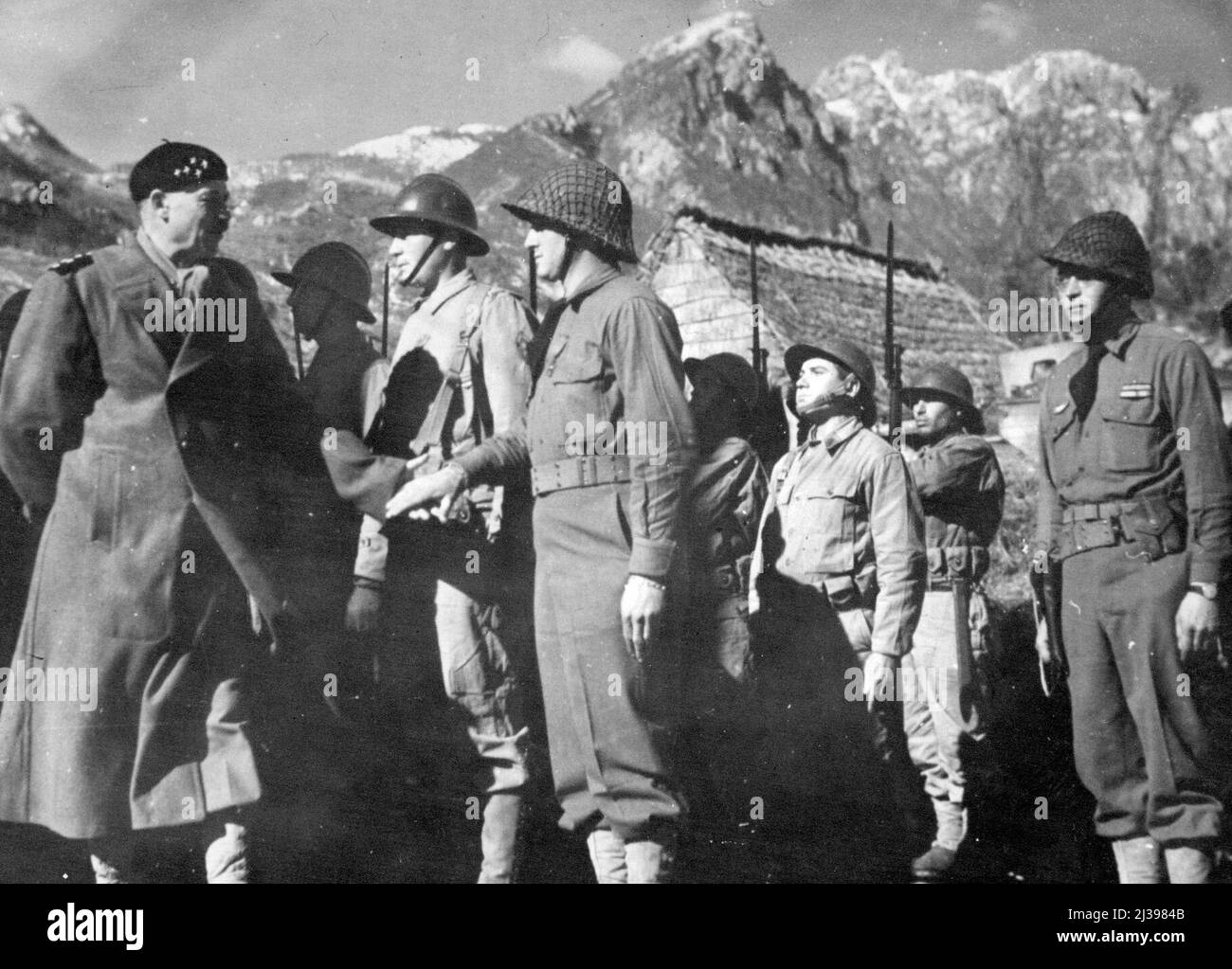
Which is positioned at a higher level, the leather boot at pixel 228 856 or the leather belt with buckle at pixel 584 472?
the leather belt with buckle at pixel 584 472

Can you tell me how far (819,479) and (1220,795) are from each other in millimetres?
1752

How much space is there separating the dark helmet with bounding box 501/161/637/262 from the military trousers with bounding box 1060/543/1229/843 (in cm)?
185

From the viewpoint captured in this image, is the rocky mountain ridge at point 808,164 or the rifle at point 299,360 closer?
the rifle at point 299,360

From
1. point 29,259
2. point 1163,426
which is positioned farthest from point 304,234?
point 1163,426

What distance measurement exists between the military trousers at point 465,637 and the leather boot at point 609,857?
40cm

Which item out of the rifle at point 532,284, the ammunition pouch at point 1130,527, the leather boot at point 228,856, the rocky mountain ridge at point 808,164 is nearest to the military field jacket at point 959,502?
the ammunition pouch at point 1130,527

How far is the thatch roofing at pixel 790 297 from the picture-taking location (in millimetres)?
5203

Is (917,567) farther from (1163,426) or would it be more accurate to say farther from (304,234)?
(304,234)

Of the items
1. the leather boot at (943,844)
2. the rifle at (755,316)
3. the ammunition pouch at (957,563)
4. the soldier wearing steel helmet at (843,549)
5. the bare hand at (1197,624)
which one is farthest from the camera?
the rifle at (755,316)

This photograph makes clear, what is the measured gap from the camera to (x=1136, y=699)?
A: 3.97 metres

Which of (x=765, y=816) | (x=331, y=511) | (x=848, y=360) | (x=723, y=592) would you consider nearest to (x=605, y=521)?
(x=723, y=592)

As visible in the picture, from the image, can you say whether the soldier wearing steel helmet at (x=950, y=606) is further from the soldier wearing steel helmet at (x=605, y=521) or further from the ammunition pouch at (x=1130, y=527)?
the soldier wearing steel helmet at (x=605, y=521)

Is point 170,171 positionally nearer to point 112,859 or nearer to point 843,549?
point 112,859
